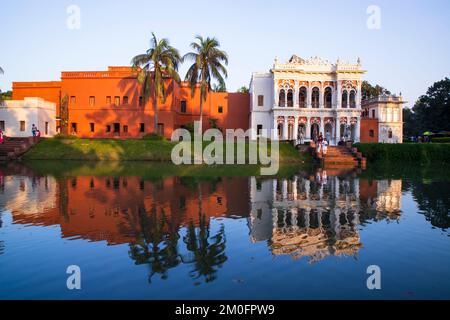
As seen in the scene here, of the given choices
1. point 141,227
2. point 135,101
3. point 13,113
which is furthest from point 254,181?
point 13,113

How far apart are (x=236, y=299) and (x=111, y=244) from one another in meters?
3.44

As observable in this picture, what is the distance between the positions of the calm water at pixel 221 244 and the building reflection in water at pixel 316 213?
37 millimetres

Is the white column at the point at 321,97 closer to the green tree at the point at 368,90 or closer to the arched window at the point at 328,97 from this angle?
the arched window at the point at 328,97

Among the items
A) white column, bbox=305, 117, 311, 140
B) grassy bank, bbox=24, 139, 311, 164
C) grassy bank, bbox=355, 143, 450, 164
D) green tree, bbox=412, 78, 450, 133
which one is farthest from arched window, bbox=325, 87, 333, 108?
green tree, bbox=412, 78, 450, 133

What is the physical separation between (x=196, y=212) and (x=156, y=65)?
28207mm

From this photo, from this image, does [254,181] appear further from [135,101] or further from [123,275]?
[135,101]

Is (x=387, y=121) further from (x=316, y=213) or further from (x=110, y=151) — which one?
(x=316, y=213)

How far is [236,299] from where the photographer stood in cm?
507

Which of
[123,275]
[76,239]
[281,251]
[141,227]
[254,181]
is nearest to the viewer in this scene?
[123,275]

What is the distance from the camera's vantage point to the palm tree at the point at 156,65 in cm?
3559

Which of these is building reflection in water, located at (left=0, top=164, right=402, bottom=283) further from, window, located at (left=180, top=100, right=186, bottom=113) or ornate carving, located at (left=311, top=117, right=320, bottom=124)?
window, located at (left=180, top=100, right=186, bottom=113)

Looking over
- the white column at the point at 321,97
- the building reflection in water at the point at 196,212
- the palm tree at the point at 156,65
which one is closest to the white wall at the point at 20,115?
the palm tree at the point at 156,65

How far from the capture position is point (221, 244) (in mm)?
7520

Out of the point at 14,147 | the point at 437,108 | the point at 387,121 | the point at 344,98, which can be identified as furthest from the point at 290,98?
the point at 14,147
